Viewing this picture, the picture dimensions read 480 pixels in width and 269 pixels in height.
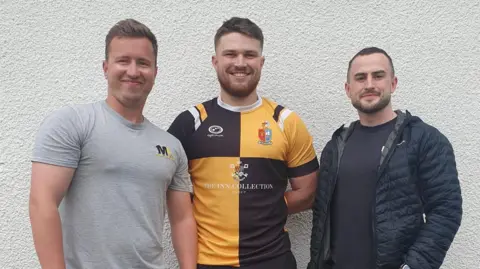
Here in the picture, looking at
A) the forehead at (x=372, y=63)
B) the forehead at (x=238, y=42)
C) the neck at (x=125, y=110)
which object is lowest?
the neck at (x=125, y=110)

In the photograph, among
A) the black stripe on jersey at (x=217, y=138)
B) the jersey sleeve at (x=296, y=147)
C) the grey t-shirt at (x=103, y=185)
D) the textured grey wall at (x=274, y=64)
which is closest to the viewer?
the grey t-shirt at (x=103, y=185)

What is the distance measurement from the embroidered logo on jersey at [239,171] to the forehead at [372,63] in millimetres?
833

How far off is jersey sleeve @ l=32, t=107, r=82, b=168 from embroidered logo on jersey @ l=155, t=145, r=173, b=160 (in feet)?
1.24

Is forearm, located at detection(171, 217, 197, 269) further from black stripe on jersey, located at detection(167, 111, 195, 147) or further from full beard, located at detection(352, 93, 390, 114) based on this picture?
full beard, located at detection(352, 93, 390, 114)

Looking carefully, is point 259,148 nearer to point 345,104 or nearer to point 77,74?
point 345,104

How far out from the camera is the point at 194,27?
279 centimetres

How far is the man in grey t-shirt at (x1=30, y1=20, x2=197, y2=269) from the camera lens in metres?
1.64

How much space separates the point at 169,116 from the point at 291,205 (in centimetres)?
103

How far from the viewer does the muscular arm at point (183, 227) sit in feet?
7.16

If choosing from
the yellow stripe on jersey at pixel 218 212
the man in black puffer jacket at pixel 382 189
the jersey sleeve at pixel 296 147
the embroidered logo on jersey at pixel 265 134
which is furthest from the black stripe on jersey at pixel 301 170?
the yellow stripe on jersey at pixel 218 212

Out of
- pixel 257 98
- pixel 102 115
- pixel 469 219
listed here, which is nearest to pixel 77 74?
pixel 102 115

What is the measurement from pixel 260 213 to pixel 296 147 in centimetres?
46

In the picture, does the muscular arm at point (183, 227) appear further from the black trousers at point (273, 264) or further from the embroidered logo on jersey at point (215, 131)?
the embroidered logo on jersey at point (215, 131)

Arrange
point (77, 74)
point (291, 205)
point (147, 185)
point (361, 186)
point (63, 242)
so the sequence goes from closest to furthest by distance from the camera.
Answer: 1. point (63, 242)
2. point (147, 185)
3. point (361, 186)
4. point (291, 205)
5. point (77, 74)
